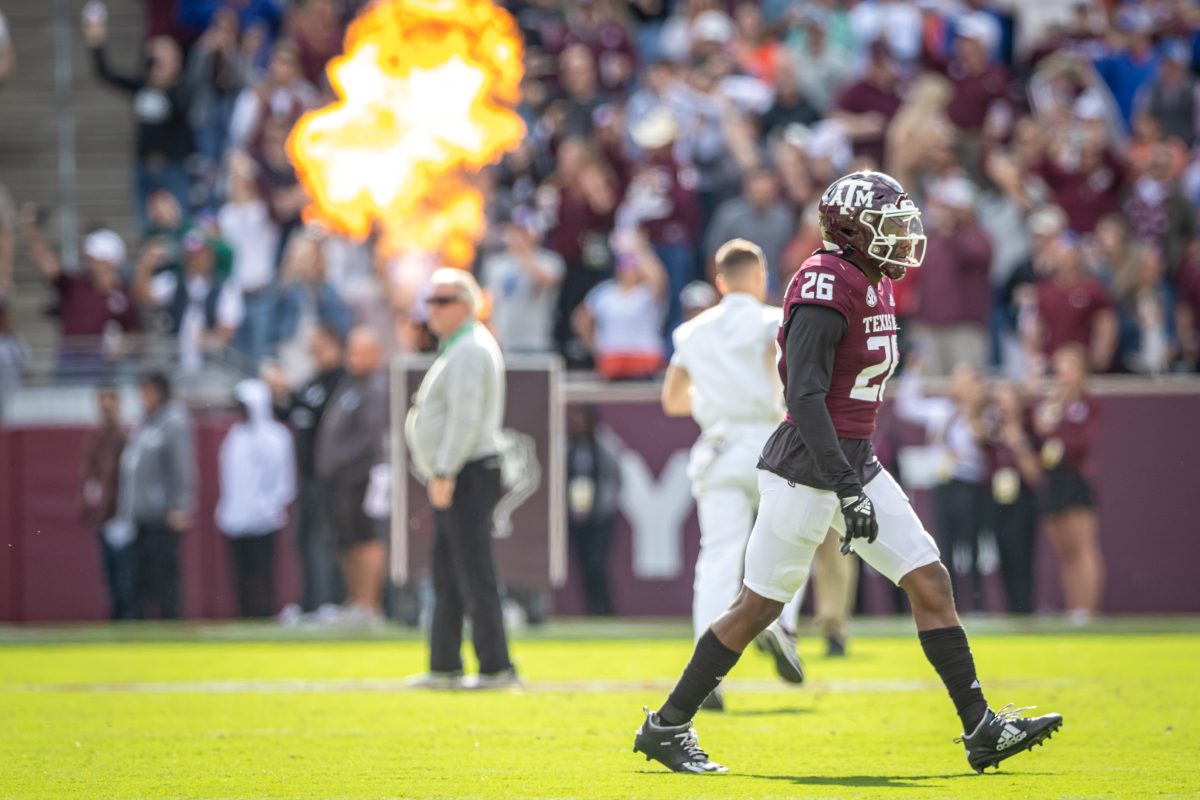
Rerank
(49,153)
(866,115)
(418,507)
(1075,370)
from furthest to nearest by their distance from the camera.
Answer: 1. (49,153)
2. (866,115)
3. (1075,370)
4. (418,507)

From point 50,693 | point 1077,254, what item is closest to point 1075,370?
point 1077,254

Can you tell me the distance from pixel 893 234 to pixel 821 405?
0.79 m

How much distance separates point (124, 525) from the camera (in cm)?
1964

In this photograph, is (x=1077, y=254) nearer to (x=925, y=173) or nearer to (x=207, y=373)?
(x=925, y=173)

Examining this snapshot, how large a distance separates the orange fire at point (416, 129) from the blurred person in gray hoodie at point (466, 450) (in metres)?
7.79

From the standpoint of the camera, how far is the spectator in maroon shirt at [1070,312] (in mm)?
18938

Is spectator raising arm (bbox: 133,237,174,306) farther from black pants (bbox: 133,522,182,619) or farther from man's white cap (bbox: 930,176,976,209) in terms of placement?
man's white cap (bbox: 930,176,976,209)

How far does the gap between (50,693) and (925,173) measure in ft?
36.0

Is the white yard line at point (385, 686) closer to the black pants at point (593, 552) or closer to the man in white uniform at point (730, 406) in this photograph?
the man in white uniform at point (730, 406)

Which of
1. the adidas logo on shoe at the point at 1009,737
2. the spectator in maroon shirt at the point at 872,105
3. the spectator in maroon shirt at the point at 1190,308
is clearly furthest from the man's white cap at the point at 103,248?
the adidas logo on shoe at the point at 1009,737

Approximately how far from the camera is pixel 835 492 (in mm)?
7898

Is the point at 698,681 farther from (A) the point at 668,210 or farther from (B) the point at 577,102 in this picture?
(B) the point at 577,102

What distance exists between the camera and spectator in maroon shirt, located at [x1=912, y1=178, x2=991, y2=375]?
63.5ft

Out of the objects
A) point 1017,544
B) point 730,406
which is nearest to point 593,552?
point 1017,544
